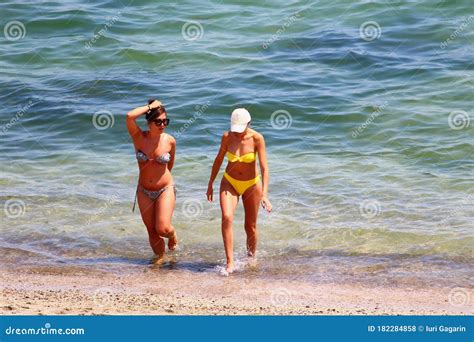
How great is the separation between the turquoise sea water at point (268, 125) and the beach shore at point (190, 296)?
382 mm

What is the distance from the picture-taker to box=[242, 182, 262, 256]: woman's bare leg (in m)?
10.0

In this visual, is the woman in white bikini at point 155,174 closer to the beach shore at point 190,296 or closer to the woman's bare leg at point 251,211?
the beach shore at point 190,296

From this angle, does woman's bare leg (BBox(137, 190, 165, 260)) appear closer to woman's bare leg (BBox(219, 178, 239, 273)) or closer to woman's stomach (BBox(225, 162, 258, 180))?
woman's bare leg (BBox(219, 178, 239, 273))

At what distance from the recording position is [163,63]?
1819 centimetres

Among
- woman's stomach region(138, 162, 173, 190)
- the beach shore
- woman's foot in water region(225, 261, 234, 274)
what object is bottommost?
the beach shore

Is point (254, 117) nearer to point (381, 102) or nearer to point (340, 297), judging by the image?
point (381, 102)

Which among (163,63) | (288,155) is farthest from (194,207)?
(163,63)

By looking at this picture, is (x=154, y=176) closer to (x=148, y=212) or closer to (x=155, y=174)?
(x=155, y=174)

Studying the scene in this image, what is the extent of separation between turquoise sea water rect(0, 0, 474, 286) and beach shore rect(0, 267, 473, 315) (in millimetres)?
382

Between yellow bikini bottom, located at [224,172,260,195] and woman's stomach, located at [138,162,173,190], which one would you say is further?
woman's stomach, located at [138,162,173,190]

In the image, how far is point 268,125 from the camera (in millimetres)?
15484

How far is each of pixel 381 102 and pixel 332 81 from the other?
4.39 ft

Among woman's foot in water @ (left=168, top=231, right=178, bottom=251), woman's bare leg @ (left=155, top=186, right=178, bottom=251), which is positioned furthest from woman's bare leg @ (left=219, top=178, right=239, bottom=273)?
woman's foot in water @ (left=168, top=231, right=178, bottom=251)

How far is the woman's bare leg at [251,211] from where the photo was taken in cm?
1002
